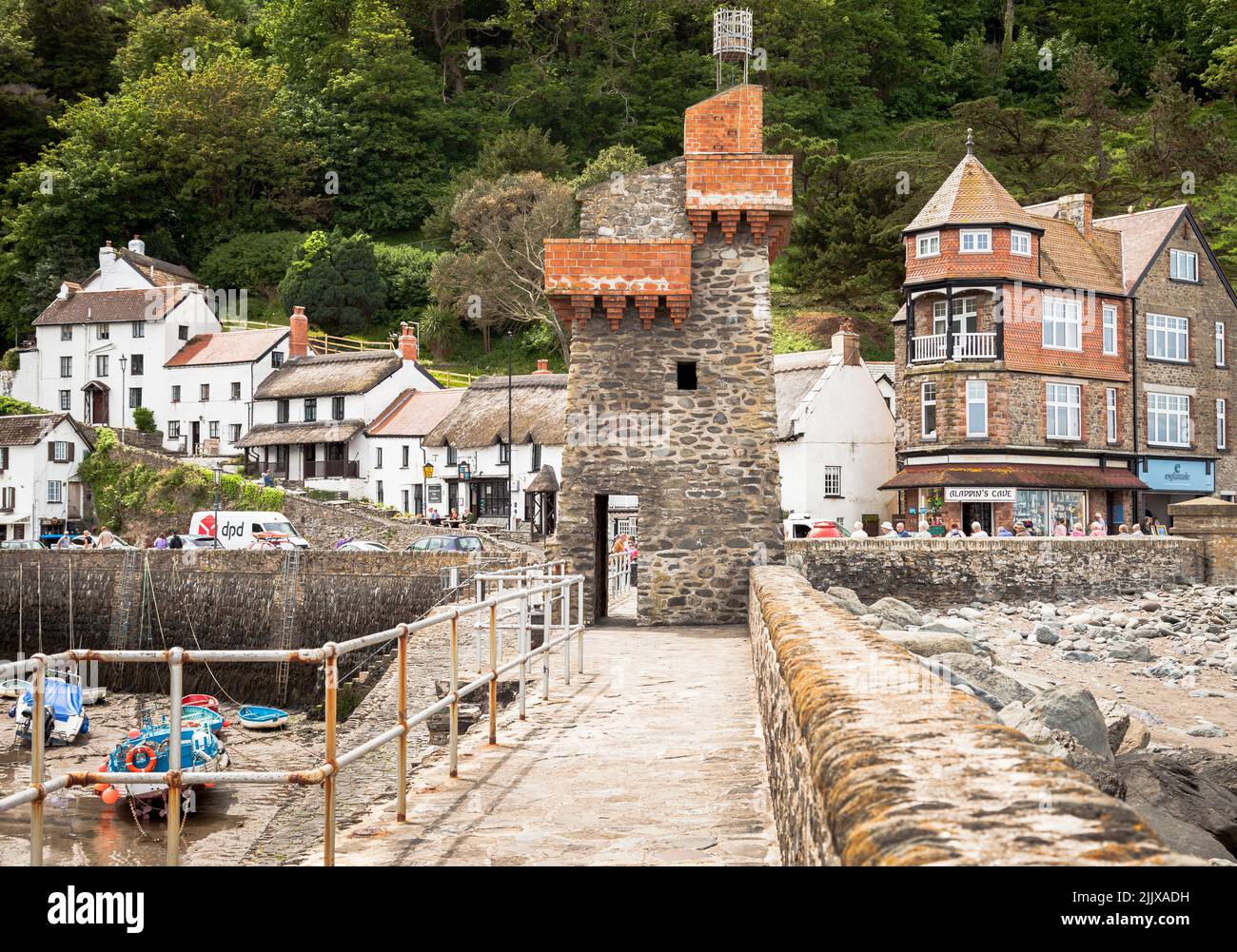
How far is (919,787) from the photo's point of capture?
3.49 m

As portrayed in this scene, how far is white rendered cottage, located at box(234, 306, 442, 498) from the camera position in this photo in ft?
199

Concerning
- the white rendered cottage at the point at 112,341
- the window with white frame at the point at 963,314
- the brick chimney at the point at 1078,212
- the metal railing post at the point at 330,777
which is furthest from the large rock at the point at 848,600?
the white rendered cottage at the point at 112,341

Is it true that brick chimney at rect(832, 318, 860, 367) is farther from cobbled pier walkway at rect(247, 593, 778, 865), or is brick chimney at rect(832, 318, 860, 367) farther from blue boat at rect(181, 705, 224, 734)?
cobbled pier walkway at rect(247, 593, 778, 865)

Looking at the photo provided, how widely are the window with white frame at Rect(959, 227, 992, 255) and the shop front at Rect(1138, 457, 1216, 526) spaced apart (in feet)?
32.9

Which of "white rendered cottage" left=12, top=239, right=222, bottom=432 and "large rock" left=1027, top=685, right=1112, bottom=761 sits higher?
"white rendered cottage" left=12, top=239, right=222, bottom=432

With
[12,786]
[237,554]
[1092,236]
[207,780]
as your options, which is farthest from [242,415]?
[207,780]

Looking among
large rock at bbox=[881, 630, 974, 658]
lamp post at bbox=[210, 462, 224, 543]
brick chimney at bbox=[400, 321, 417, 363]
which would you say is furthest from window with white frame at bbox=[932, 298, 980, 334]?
brick chimney at bbox=[400, 321, 417, 363]

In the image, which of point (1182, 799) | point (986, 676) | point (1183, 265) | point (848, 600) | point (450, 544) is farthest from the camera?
point (1183, 265)

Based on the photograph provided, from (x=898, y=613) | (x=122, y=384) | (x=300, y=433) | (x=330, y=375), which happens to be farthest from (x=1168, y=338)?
(x=122, y=384)

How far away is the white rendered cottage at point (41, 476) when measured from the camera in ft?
192

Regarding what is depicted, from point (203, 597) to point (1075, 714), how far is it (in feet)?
103

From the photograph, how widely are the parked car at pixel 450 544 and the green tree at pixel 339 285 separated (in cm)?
3794

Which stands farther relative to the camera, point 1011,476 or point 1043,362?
point 1043,362

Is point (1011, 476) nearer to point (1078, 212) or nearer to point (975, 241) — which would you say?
point (975, 241)
